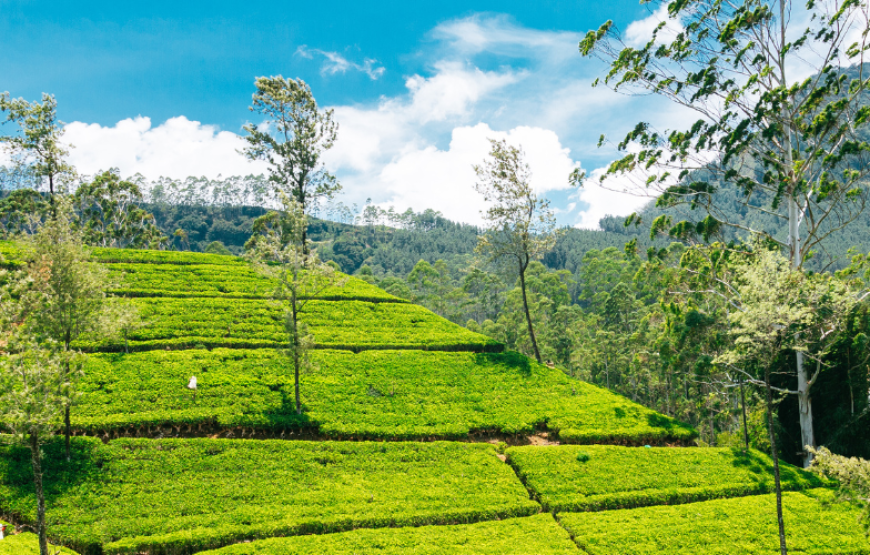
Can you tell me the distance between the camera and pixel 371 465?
842 inches

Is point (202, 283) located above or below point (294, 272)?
below

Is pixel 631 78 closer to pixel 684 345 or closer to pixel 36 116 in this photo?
pixel 684 345

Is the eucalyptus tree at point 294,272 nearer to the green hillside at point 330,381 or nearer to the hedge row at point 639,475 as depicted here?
the green hillside at point 330,381

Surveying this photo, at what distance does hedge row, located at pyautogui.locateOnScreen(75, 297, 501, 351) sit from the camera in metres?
29.8

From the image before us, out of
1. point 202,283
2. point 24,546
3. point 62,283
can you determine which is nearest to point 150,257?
point 202,283

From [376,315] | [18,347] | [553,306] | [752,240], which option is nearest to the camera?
[18,347]

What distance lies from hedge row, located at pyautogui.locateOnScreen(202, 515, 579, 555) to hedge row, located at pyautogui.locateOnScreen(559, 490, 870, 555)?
143 cm

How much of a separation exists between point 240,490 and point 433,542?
817 centimetres

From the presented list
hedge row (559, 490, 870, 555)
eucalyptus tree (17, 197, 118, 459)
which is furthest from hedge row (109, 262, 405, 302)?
hedge row (559, 490, 870, 555)

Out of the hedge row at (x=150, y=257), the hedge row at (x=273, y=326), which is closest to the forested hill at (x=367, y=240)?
the hedge row at (x=150, y=257)

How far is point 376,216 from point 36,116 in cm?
14491

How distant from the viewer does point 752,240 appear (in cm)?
2445

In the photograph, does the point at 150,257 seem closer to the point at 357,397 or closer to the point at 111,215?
the point at 357,397

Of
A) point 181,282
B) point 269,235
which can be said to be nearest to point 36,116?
point 181,282
